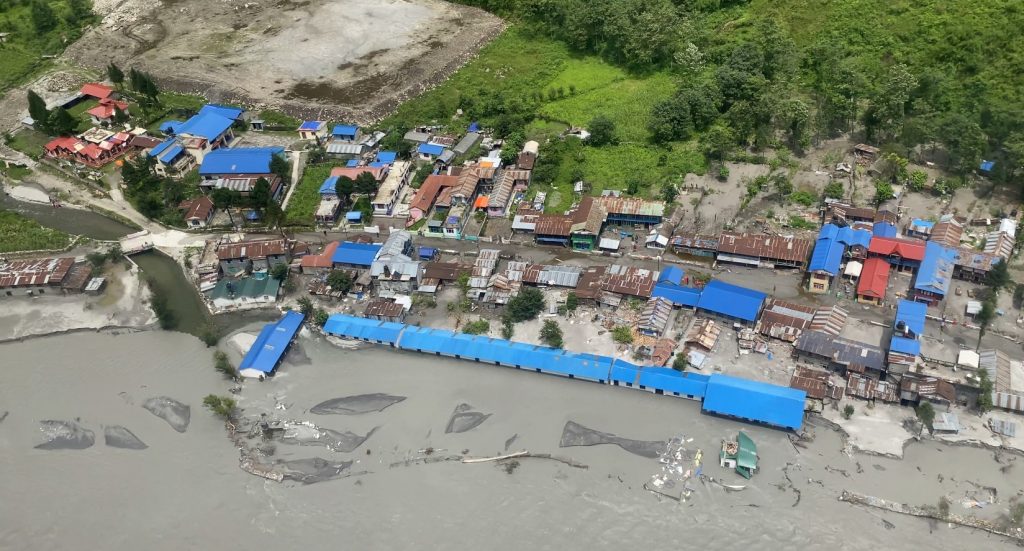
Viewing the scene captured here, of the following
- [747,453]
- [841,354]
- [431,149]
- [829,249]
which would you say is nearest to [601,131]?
[431,149]

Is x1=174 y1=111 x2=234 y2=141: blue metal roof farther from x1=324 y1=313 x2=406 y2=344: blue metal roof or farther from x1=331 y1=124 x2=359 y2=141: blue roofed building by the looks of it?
x1=324 y1=313 x2=406 y2=344: blue metal roof

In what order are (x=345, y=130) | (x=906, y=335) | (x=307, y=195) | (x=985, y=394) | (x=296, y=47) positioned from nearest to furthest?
(x=985, y=394) < (x=906, y=335) < (x=307, y=195) < (x=345, y=130) < (x=296, y=47)

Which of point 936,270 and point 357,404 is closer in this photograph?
point 357,404

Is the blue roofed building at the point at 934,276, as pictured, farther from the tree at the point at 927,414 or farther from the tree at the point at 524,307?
the tree at the point at 524,307

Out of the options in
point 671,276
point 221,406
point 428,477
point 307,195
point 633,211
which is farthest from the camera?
point 307,195

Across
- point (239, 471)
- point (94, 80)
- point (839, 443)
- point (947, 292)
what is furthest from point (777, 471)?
point (94, 80)

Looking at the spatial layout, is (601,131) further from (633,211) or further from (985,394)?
(985,394)
